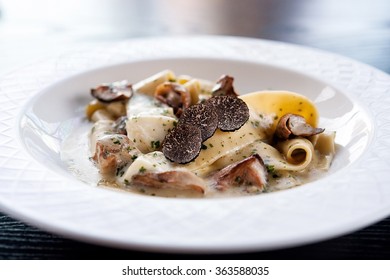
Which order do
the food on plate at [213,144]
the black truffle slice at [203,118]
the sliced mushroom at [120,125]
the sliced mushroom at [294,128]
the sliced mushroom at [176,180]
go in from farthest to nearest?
the sliced mushroom at [120,125] < the sliced mushroom at [294,128] < the black truffle slice at [203,118] < the food on plate at [213,144] < the sliced mushroom at [176,180]

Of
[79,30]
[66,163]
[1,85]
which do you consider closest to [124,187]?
[66,163]

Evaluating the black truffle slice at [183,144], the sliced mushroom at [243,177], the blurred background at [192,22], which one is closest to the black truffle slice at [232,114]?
the black truffle slice at [183,144]

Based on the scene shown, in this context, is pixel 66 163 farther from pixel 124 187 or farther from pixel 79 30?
pixel 79 30

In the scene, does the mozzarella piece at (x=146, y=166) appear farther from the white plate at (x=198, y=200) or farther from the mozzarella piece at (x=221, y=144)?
the white plate at (x=198, y=200)

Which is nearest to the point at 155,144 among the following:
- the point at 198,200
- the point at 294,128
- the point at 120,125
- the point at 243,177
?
the point at 120,125

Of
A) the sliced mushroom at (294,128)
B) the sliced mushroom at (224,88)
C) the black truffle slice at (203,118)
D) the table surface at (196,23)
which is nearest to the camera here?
the black truffle slice at (203,118)

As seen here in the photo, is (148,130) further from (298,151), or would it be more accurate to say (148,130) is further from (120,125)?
(298,151)

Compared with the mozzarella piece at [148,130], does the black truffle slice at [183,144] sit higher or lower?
lower

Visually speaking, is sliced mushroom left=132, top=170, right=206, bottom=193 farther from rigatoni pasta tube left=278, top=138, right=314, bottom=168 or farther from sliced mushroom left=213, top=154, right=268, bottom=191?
rigatoni pasta tube left=278, top=138, right=314, bottom=168
